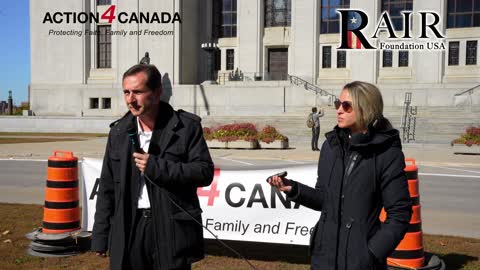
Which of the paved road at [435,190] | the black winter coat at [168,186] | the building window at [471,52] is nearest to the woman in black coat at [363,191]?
the black winter coat at [168,186]

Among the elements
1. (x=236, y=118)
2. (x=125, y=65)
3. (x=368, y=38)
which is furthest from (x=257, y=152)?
(x=125, y=65)

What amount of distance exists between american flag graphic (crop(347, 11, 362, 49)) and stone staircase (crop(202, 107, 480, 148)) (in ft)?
28.7

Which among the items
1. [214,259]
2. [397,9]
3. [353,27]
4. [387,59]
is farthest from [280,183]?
[397,9]

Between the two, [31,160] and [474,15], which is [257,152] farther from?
[474,15]

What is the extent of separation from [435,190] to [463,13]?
3458 centimetres

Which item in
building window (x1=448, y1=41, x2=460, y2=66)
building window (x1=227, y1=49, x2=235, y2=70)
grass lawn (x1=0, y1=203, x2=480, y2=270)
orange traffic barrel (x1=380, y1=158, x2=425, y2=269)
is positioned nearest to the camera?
orange traffic barrel (x1=380, y1=158, x2=425, y2=269)

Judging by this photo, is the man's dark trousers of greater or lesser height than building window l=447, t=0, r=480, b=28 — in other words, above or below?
below

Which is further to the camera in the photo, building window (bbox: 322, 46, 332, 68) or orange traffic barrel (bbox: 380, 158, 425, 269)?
building window (bbox: 322, 46, 332, 68)

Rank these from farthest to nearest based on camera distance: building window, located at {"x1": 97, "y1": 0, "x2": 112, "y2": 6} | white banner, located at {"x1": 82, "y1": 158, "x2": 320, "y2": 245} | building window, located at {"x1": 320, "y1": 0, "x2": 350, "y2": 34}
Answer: building window, located at {"x1": 97, "y1": 0, "x2": 112, "y2": 6}
building window, located at {"x1": 320, "y1": 0, "x2": 350, "y2": 34}
white banner, located at {"x1": 82, "y1": 158, "x2": 320, "y2": 245}

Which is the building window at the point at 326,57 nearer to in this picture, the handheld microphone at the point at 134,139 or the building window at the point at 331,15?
the building window at the point at 331,15

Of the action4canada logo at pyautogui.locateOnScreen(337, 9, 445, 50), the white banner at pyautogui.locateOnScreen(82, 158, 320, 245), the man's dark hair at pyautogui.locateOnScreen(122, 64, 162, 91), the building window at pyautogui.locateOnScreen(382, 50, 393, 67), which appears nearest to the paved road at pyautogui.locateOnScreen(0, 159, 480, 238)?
the white banner at pyautogui.locateOnScreen(82, 158, 320, 245)

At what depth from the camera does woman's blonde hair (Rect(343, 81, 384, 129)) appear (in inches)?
119

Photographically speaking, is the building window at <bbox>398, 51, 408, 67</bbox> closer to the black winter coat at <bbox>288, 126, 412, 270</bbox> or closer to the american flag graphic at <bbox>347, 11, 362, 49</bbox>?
the american flag graphic at <bbox>347, 11, 362, 49</bbox>

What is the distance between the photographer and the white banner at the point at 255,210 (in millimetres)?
6125
